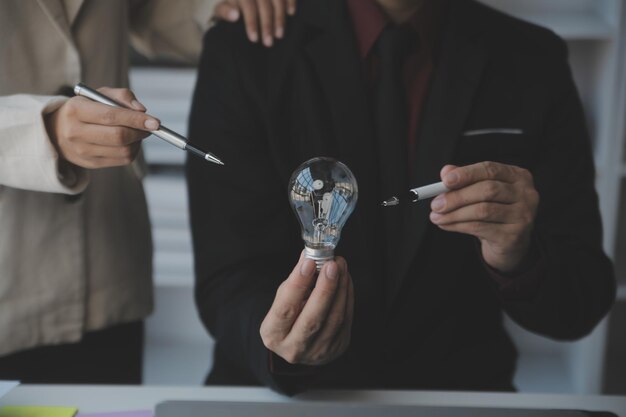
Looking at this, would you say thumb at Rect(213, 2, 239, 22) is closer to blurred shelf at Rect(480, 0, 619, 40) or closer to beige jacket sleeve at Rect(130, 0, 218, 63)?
beige jacket sleeve at Rect(130, 0, 218, 63)

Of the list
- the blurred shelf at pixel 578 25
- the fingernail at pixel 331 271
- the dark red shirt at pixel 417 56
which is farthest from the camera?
the blurred shelf at pixel 578 25

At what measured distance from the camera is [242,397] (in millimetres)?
603

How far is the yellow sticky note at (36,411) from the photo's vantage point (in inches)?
21.8

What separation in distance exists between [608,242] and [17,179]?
857mm

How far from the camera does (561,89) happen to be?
30.4 inches

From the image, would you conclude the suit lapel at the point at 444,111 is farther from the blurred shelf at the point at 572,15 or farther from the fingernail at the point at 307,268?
the blurred shelf at the point at 572,15

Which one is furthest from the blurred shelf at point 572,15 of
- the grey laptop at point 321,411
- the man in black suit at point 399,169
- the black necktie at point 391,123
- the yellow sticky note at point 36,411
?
the yellow sticky note at point 36,411

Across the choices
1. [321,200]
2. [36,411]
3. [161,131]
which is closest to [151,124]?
[161,131]

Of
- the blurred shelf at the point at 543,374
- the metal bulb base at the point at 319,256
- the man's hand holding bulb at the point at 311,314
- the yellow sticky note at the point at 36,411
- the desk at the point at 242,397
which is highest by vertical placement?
the metal bulb base at the point at 319,256

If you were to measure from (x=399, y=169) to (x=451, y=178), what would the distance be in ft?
0.64

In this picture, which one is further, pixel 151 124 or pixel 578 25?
pixel 578 25

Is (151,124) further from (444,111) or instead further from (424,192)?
(444,111)

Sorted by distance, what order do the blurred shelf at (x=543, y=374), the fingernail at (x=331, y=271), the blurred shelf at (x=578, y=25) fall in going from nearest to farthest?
the fingernail at (x=331, y=271)
the blurred shelf at (x=578, y=25)
the blurred shelf at (x=543, y=374)

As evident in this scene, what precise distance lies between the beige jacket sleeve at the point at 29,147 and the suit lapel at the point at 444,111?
293 mm
